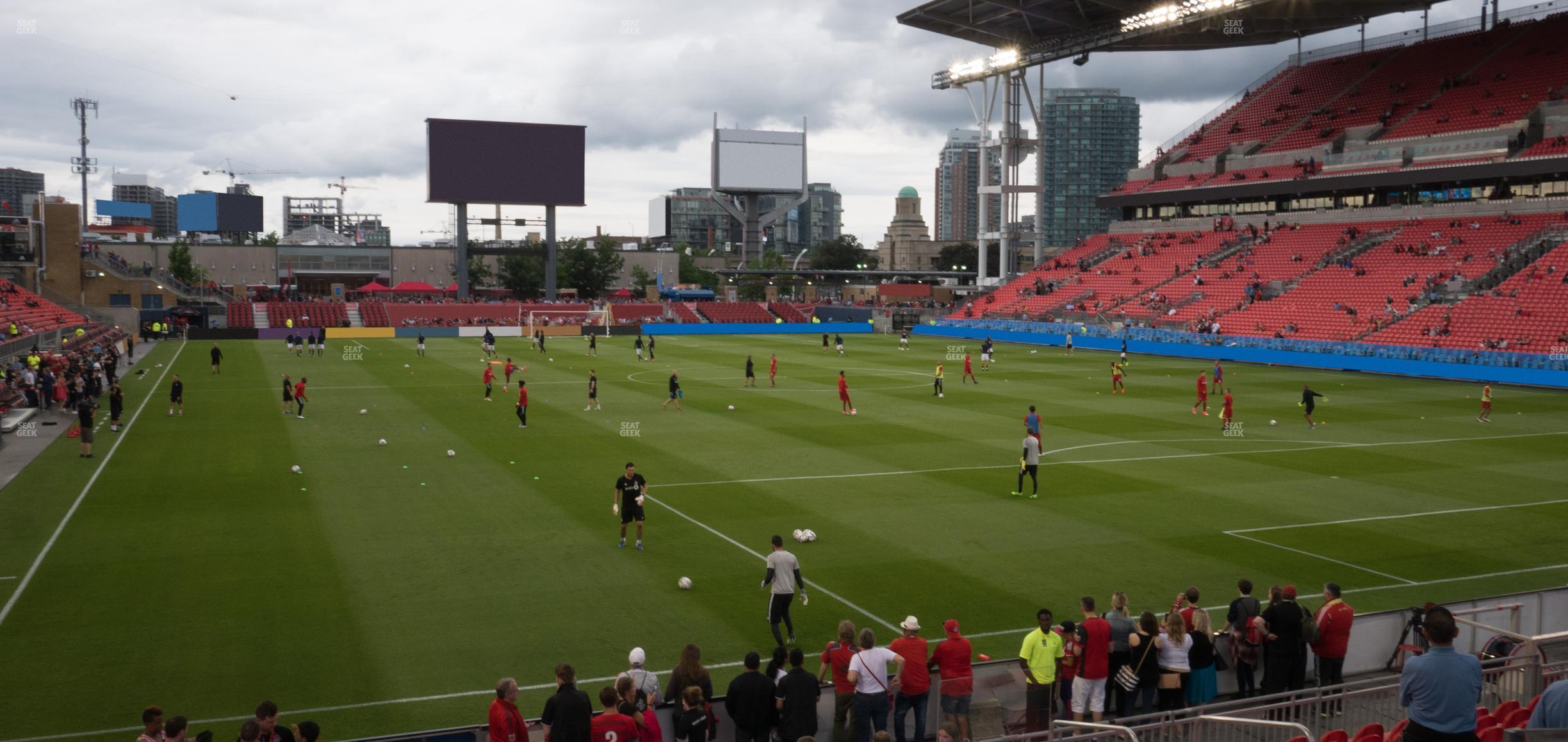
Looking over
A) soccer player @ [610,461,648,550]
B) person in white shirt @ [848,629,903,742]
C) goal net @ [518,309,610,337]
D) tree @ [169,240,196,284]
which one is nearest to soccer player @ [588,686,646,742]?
person in white shirt @ [848,629,903,742]

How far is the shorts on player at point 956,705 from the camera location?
10.4m

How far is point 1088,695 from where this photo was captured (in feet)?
35.5

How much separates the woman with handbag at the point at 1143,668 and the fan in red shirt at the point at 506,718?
602 centimetres

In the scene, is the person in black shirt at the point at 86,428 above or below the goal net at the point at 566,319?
below

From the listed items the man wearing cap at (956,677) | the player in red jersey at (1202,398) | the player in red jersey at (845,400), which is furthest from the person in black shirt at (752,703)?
the player in red jersey at (1202,398)

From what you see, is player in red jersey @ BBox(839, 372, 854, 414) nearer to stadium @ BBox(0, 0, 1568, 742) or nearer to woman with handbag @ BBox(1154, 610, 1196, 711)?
stadium @ BBox(0, 0, 1568, 742)

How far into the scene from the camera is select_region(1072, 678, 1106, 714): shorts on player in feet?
35.4

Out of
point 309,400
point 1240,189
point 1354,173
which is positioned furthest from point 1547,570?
point 1240,189

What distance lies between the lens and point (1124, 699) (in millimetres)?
11133

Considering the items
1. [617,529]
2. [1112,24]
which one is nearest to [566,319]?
[1112,24]

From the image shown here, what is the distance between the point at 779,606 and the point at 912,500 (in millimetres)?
8783

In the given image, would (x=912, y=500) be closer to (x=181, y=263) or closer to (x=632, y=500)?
(x=632, y=500)

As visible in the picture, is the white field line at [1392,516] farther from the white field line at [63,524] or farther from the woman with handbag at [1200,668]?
the white field line at [63,524]

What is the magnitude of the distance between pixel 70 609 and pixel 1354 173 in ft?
241
